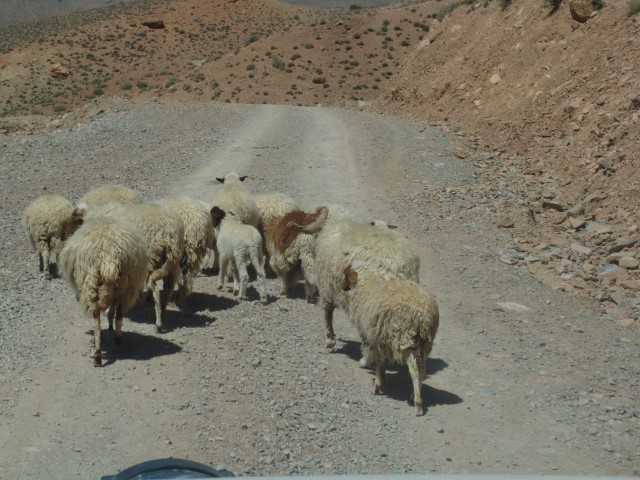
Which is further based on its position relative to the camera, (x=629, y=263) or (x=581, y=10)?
(x=581, y=10)

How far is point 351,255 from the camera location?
945 cm

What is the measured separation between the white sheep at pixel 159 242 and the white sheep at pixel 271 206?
2.81 m

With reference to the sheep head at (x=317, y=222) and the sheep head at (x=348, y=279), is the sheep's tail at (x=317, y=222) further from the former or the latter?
the sheep head at (x=348, y=279)

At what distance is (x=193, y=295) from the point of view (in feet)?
39.9

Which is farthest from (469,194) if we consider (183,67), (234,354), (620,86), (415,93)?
(183,67)

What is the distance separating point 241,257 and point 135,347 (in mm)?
2602

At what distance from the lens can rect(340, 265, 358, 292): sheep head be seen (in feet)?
29.8

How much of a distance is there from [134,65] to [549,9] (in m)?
50.9

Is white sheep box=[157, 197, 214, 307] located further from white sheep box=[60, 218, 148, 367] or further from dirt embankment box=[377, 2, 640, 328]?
dirt embankment box=[377, 2, 640, 328]

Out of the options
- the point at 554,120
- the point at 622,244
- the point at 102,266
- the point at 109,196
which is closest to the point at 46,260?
the point at 109,196

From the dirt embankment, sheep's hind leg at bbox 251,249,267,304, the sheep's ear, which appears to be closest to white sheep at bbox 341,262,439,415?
sheep's hind leg at bbox 251,249,267,304

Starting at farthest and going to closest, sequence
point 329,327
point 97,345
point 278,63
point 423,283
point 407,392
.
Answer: point 278,63 → point 423,283 → point 329,327 → point 97,345 → point 407,392

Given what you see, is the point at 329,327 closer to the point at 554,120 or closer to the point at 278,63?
the point at 554,120

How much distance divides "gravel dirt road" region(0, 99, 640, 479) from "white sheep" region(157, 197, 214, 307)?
0.47m
